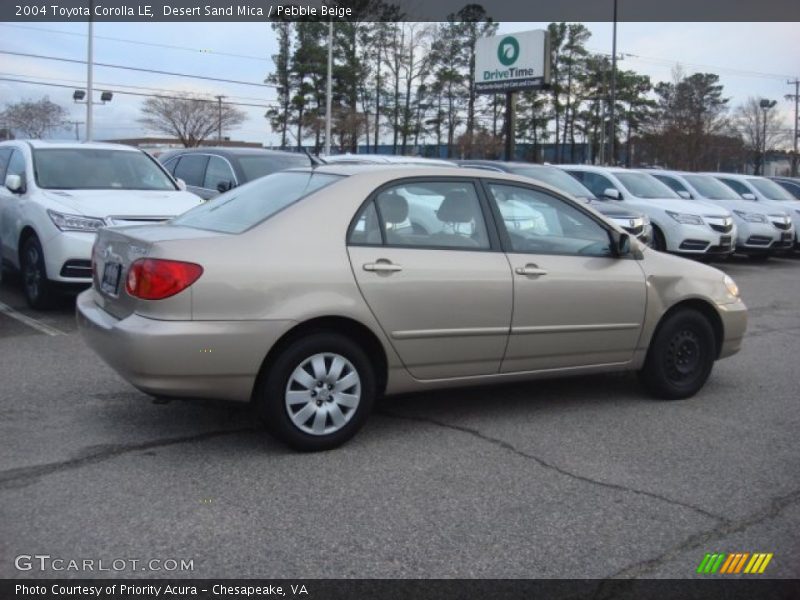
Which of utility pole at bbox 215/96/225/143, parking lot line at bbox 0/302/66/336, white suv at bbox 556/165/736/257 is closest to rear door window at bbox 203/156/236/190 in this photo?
parking lot line at bbox 0/302/66/336

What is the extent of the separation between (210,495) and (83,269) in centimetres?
444

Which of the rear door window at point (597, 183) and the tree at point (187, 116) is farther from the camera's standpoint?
the tree at point (187, 116)

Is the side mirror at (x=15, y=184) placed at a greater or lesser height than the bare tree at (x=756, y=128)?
lesser

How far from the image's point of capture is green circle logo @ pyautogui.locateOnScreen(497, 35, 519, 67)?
28.3m

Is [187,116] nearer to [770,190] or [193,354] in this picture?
[770,190]

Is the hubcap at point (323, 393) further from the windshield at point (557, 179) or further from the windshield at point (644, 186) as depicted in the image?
the windshield at point (644, 186)

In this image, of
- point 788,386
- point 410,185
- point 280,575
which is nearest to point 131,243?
point 410,185

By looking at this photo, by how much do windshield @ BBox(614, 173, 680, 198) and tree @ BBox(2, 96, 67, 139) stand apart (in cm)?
5293

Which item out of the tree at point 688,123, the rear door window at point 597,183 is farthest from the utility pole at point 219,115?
the rear door window at point 597,183

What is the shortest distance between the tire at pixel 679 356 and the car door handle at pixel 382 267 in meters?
2.16

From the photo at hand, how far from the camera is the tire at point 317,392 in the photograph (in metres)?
4.39

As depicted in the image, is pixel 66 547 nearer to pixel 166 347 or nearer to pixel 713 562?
pixel 166 347

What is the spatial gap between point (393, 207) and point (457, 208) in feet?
1.54

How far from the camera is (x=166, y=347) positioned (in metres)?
4.15
